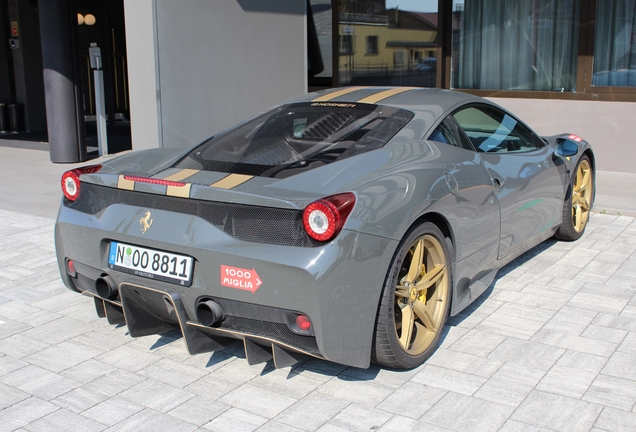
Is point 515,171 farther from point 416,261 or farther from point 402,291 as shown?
point 402,291

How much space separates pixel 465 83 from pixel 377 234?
7343 mm

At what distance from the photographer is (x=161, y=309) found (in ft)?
10.5

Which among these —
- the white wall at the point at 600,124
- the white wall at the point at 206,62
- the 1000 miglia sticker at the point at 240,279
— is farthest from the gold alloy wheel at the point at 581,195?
the white wall at the point at 206,62

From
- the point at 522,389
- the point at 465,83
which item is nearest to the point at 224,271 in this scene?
the point at 522,389

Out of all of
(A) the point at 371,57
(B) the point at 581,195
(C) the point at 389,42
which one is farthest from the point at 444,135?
(A) the point at 371,57

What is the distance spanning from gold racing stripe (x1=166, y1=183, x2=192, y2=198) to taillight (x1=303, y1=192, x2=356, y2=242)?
0.59m

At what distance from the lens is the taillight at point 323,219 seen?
2.74 m

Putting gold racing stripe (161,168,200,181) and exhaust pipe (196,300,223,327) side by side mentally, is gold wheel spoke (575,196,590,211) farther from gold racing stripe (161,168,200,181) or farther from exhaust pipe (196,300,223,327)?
exhaust pipe (196,300,223,327)

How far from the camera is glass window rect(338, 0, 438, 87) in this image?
9.82 metres

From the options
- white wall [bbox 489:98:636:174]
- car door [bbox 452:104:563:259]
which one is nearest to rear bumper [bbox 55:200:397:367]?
car door [bbox 452:104:563:259]

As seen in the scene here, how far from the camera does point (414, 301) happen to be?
3.30 meters

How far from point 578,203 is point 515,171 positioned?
1.56m

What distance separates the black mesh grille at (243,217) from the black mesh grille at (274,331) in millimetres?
357

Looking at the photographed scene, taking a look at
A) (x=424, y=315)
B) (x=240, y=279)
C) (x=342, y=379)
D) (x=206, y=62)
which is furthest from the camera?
(x=206, y=62)
